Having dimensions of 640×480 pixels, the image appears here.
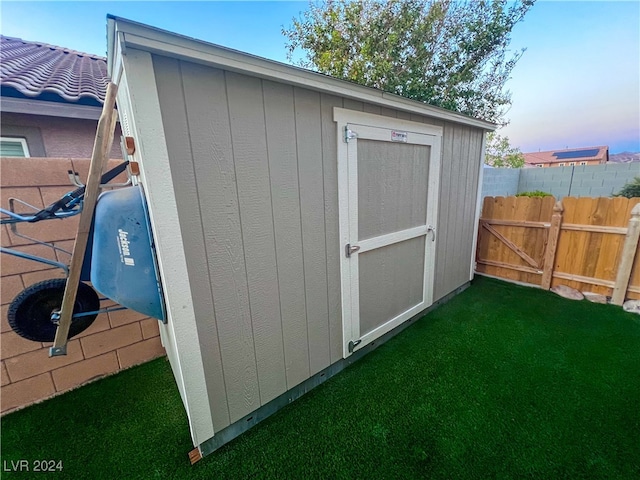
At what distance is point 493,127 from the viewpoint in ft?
10.8

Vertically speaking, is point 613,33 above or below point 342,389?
above

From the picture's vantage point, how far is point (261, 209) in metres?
1.49

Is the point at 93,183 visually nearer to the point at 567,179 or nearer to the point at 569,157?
the point at 567,179

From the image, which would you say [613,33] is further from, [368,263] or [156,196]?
[156,196]

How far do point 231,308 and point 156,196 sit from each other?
28.0 inches

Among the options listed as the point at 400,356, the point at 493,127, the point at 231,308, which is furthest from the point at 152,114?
the point at 493,127

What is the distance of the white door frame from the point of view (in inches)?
72.4

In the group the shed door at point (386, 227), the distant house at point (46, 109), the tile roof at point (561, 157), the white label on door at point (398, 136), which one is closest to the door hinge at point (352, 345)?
the shed door at point (386, 227)

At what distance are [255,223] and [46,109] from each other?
2.65 meters

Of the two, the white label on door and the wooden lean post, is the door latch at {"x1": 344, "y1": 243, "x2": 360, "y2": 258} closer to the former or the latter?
the white label on door

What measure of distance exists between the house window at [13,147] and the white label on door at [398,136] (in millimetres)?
3592

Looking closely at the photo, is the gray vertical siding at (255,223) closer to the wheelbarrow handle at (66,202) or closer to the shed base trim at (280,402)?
the shed base trim at (280,402)

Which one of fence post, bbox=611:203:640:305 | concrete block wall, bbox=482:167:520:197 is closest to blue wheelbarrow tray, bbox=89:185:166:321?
fence post, bbox=611:203:640:305

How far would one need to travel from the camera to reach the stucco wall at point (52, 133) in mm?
2463
